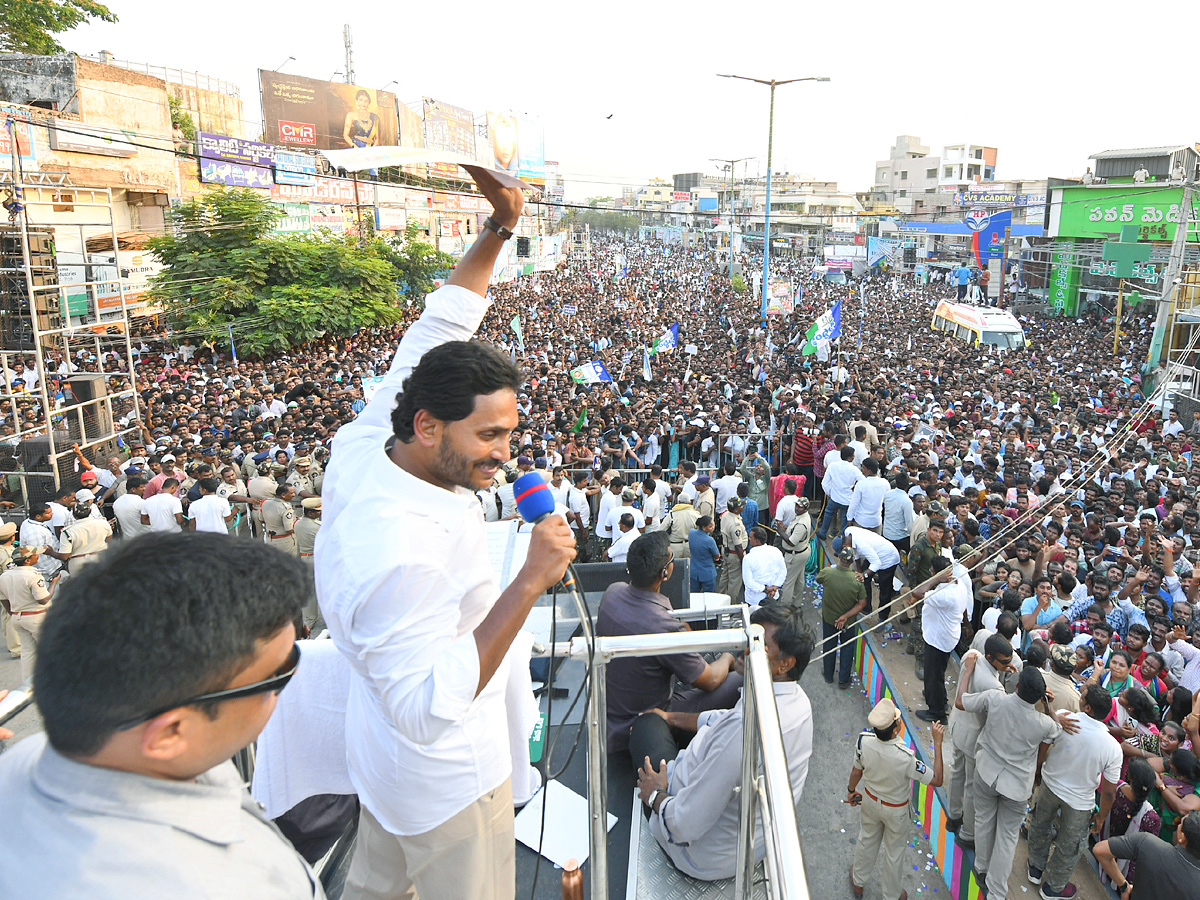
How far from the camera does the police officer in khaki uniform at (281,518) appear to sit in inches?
295

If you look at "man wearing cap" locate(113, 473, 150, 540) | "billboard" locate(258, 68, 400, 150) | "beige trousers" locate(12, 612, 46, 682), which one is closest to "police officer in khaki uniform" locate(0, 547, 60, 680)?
"beige trousers" locate(12, 612, 46, 682)

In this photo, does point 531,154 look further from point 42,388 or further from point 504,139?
point 42,388

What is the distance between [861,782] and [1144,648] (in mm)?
2427

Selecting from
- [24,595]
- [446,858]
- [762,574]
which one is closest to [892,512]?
[762,574]

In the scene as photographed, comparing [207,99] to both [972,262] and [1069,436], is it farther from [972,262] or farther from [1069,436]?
[972,262]

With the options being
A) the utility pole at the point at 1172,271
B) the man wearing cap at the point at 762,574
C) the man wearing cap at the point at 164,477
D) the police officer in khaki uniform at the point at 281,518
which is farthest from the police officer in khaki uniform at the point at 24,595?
the utility pole at the point at 1172,271

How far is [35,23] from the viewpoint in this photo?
23328 millimetres

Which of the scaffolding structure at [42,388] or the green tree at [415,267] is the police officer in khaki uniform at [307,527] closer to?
the scaffolding structure at [42,388]

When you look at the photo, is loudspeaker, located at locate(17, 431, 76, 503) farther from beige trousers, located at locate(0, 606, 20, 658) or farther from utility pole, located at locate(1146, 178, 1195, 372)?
utility pole, located at locate(1146, 178, 1195, 372)

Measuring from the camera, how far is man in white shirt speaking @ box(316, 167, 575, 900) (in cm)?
137

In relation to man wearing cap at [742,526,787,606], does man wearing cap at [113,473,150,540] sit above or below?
above

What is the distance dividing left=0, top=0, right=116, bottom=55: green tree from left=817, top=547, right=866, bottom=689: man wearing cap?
91.5 feet

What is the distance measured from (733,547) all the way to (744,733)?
561cm

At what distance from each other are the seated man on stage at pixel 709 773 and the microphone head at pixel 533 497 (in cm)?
109
